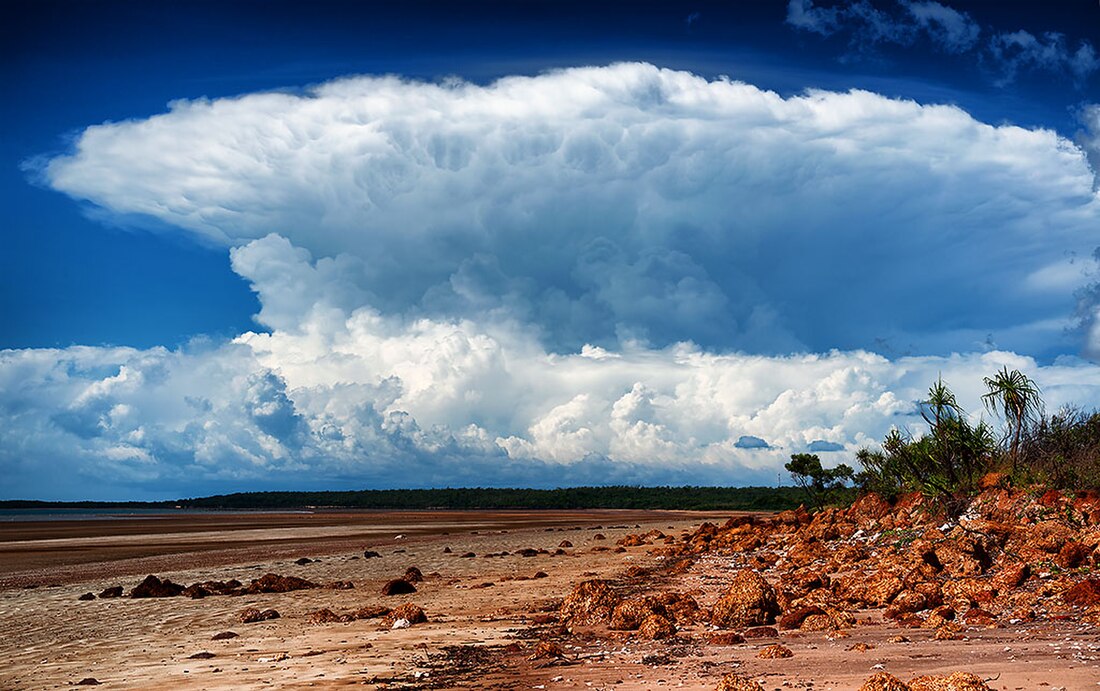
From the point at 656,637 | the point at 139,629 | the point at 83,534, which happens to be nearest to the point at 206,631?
the point at 139,629

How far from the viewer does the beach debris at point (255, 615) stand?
1753 centimetres

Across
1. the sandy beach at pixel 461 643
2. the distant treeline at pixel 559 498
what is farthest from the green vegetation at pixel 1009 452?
the distant treeline at pixel 559 498

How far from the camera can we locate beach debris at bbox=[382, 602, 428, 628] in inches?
627

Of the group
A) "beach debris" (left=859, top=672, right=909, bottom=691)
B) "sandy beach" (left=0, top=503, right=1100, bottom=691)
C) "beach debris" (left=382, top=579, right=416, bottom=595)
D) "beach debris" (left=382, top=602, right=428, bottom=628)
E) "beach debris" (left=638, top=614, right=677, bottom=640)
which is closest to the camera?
"beach debris" (left=859, top=672, right=909, bottom=691)

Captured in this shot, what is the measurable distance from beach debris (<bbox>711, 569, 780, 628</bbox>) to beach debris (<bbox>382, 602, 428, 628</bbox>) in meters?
5.26

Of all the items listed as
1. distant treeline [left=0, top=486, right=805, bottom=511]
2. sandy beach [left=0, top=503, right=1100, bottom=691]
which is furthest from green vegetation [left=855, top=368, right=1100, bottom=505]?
distant treeline [left=0, top=486, right=805, bottom=511]

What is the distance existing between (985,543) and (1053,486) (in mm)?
4383

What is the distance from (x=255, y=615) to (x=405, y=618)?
11.5 ft

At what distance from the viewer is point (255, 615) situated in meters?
17.7

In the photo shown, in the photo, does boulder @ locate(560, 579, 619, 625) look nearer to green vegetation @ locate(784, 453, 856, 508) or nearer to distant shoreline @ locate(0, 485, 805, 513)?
green vegetation @ locate(784, 453, 856, 508)

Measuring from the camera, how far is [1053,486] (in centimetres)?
2256

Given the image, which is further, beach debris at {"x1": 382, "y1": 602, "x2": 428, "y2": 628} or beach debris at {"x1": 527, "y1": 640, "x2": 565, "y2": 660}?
beach debris at {"x1": 382, "y1": 602, "x2": 428, "y2": 628}

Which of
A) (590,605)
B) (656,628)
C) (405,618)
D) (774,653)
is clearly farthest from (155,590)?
(774,653)

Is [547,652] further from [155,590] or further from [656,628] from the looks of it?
[155,590]
